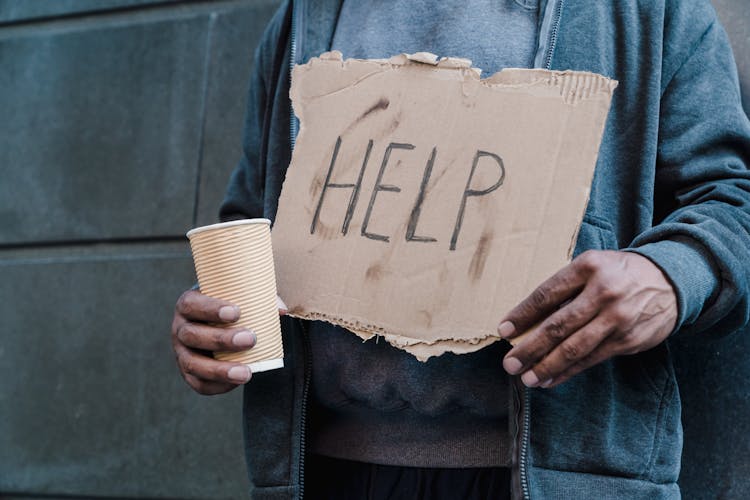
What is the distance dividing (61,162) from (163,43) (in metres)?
0.53

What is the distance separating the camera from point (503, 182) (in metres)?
1.26

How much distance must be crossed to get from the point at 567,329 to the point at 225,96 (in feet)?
5.57

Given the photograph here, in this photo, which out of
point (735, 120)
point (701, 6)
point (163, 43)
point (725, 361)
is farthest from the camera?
point (163, 43)

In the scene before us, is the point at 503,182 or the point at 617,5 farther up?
the point at 617,5

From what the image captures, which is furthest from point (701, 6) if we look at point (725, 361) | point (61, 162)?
point (61, 162)

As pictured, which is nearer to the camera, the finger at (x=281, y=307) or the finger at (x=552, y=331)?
the finger at (x=552, y=331)

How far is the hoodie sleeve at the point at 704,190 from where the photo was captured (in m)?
1.17

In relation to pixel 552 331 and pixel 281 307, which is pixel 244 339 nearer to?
pixel 281 307

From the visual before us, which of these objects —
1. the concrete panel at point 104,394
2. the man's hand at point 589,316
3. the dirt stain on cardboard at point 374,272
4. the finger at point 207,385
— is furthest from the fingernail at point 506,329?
the concrete panel at point 104,394

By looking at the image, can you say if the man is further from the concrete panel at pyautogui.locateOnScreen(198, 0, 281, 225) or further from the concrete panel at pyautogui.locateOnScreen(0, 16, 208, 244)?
the concrete panel at pyautogui.locateOnScreen(0, 16, 208, 244)

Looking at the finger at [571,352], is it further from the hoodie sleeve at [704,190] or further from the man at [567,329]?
the hoodie sleeve at [704,190]

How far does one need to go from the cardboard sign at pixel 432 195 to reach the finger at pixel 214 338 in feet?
0.53

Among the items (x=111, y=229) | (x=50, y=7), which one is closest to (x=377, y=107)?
(x=111, y=229)

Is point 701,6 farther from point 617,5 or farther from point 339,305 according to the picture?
point 339,305
